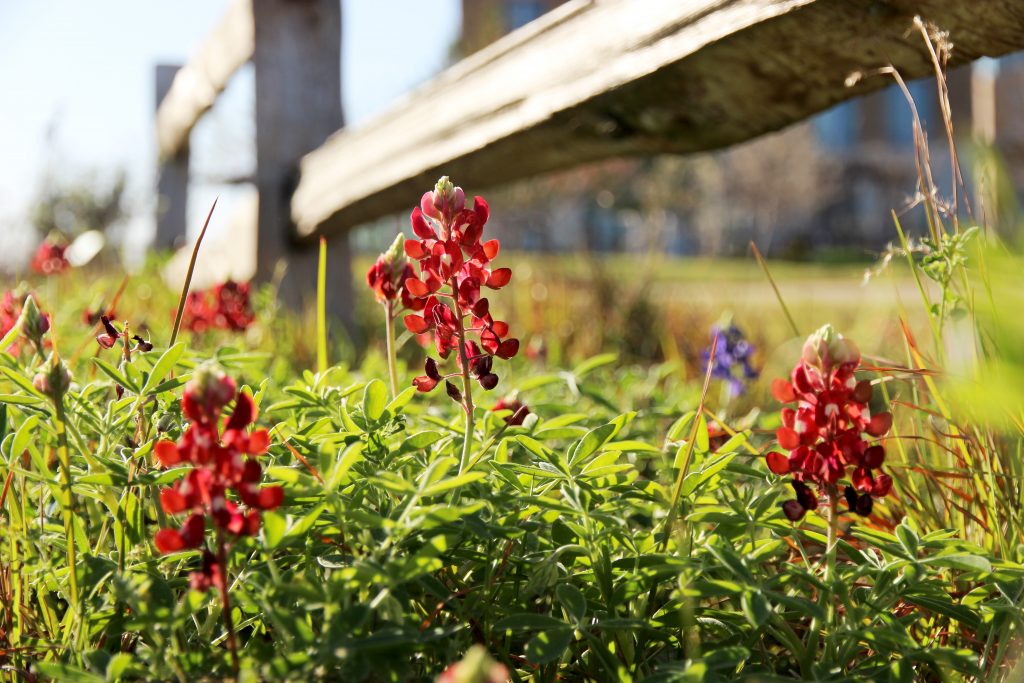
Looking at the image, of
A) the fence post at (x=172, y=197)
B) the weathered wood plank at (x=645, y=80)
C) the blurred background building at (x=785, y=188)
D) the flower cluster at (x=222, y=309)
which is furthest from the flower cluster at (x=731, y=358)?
the blurred background building at (x=785, y=188)

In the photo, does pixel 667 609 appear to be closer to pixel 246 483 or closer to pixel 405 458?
pixel 405 458

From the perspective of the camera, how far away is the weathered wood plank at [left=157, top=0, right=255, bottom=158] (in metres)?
4.86

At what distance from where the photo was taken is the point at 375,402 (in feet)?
4.47

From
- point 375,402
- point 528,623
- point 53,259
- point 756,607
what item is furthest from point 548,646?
point 53,259

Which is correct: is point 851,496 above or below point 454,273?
below

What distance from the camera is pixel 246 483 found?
0.95 meters

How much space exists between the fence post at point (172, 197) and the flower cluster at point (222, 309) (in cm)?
563

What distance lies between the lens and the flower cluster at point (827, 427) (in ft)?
3.78

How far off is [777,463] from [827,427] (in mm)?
81

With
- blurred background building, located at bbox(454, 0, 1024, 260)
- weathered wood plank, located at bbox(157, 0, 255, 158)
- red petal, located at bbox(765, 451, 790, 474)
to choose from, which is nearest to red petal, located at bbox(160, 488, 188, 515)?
red petal, located at bbox(765, 451, 790, 474)

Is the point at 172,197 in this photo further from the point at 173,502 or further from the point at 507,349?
the point at 173,502

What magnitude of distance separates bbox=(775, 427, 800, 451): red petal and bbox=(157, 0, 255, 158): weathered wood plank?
4166 mm

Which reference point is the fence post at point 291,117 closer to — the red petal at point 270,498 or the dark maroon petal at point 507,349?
the dark maroon petal at point 507,349

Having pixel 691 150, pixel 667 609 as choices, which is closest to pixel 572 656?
pixel 667 609
